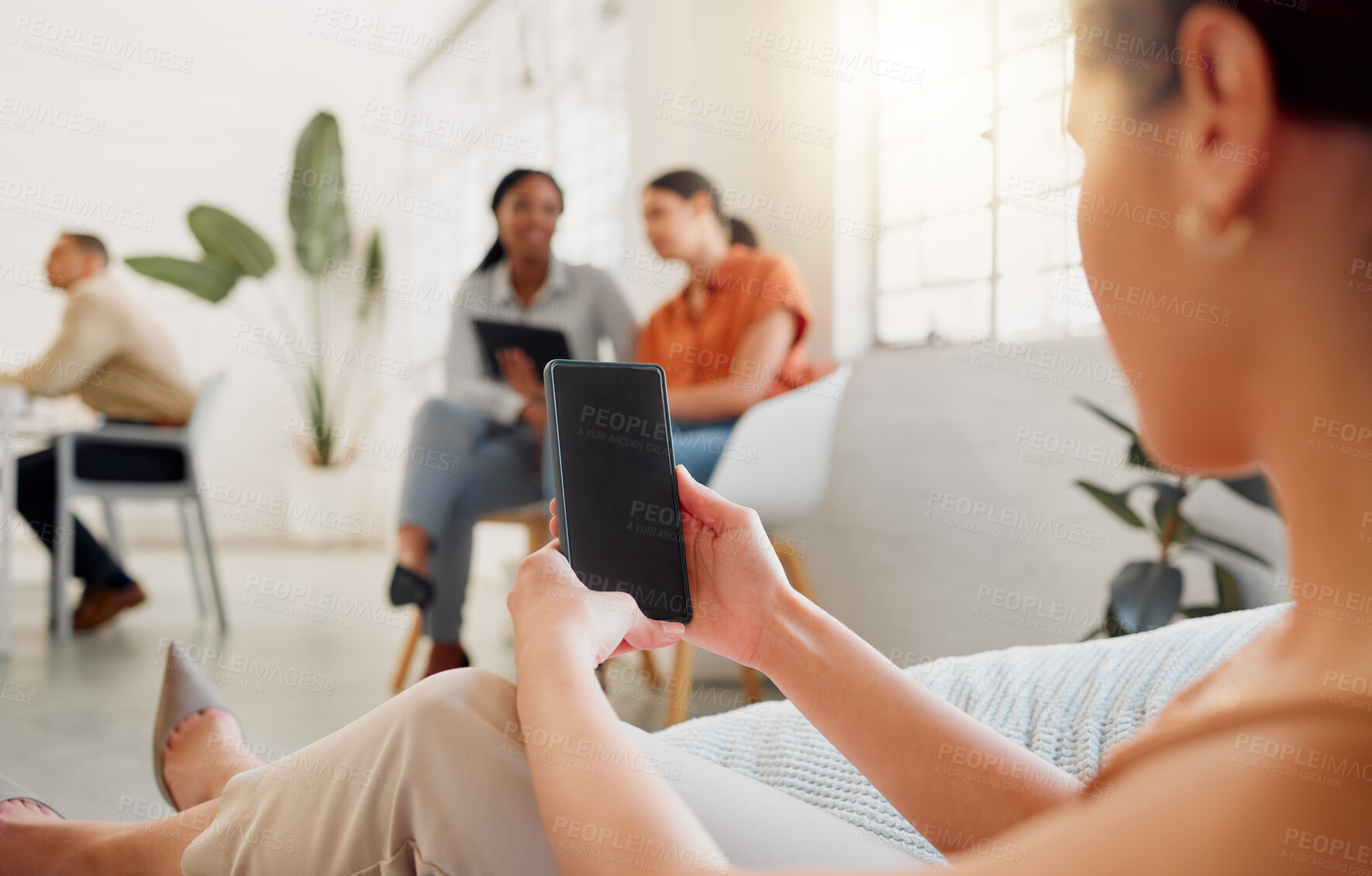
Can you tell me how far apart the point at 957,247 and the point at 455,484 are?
50.0 inches

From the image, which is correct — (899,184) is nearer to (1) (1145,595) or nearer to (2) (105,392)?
(1) (1145,595)

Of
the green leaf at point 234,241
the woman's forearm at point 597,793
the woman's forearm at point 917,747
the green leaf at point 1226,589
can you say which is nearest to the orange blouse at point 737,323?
the green leaf at point 1226,589

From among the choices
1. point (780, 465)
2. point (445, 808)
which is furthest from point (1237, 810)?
point (780, 465)

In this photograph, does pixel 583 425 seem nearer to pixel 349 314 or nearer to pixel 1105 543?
pixel 1105 543

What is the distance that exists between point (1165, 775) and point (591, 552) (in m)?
0.46

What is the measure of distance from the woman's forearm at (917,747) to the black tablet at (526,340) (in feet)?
5.31

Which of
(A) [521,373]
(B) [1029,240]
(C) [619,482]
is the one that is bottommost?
(C) [619,482]

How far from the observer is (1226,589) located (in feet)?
5.03

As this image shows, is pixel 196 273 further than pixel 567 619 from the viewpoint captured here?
Yes

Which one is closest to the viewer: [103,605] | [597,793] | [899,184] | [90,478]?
[597,793]

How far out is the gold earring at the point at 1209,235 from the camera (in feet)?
0.96

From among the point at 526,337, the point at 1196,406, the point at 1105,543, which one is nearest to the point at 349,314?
the point at 526,337

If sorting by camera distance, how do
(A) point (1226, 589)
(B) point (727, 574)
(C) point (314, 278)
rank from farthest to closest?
(C) point (314, 278)
(A) point (1226, 589)
(B) point (727, 574)

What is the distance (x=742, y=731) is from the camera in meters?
0.97
